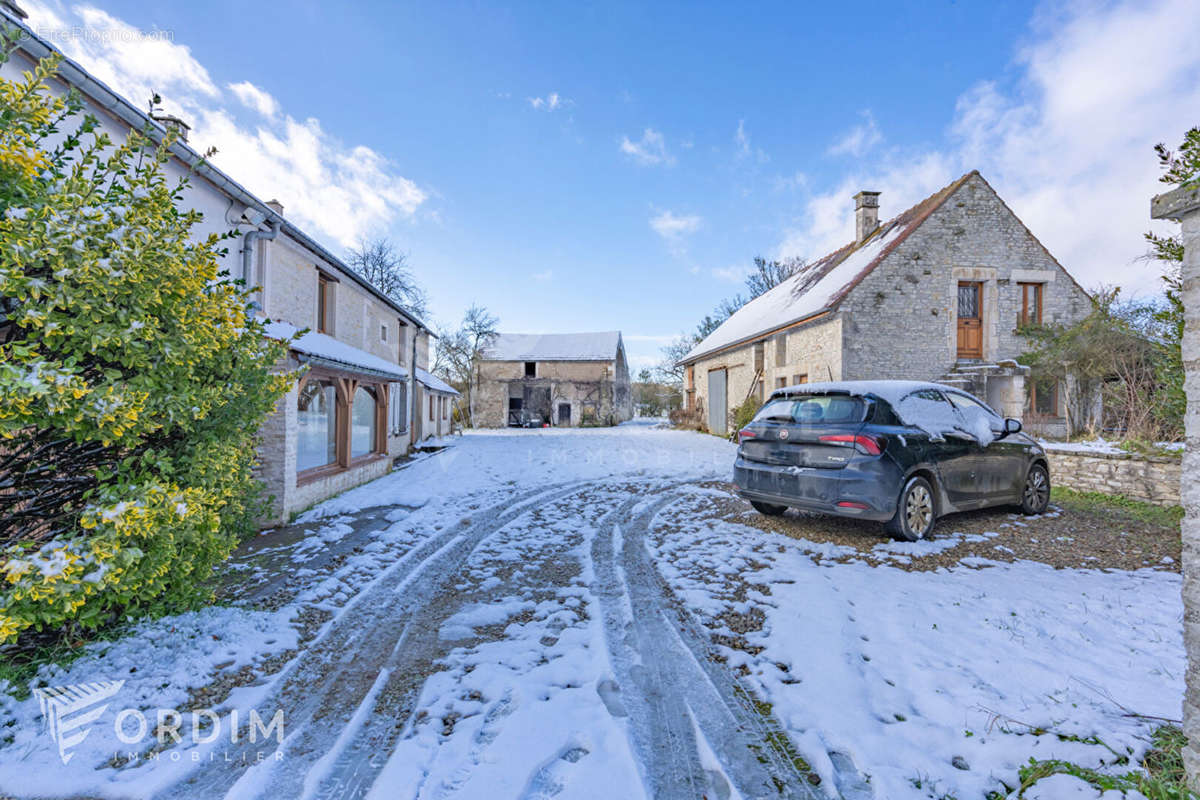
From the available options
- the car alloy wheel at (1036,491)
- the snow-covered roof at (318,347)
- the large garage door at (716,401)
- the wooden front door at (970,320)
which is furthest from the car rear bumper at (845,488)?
the large garage door at (716,401)

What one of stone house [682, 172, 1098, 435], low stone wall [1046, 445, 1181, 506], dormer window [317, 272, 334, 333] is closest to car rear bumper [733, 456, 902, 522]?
low stone wall [1046, 445, 1181, 506]

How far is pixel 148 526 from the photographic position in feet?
7.99

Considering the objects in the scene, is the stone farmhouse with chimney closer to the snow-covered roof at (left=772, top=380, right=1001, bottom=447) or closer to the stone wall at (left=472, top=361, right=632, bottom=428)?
the snow-covered roof at (left=772, top=380, right=1001, bottom=447)

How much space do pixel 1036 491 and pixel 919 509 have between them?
2.37 m

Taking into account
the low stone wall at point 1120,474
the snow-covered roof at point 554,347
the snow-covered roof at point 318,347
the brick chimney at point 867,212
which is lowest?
the low stone wall at point 1120,474

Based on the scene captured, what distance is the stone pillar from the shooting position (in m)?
1.69

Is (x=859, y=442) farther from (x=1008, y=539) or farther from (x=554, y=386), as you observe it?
(x=554, y=386)

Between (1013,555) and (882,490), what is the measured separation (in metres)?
1.30

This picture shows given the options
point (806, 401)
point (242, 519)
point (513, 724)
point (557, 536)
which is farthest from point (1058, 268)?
point (242, 519)

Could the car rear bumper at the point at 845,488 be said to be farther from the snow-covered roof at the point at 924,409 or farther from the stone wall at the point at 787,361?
the stone wall at the point at 787,361

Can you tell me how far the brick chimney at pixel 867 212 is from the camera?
16688mm

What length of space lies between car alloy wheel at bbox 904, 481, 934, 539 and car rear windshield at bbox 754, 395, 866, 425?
917 mm

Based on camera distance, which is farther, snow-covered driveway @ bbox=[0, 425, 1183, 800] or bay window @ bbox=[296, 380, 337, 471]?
bay window @ bbox=[296, 380, 337, 471]

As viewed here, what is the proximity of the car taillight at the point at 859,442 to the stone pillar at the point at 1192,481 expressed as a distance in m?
2.89
